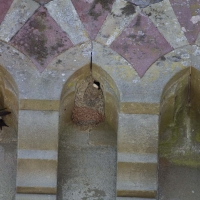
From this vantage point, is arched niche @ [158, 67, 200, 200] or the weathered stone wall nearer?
the weathered stone wall

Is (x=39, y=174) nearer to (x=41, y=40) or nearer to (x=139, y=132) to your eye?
(x=139, y=132)

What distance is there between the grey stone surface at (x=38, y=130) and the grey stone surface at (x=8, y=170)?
383 mm

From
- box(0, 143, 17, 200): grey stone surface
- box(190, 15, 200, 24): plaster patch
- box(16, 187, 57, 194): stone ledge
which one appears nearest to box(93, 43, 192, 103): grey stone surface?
box(190, 15, 200, 24): plaster patch

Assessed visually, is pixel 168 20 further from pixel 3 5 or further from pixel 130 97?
pixel 3 5

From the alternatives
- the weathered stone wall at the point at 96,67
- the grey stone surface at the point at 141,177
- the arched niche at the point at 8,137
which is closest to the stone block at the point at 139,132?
the weathered stone wall at the point at 96,67

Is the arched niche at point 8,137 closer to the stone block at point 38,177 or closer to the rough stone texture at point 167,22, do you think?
the stone block at point 38,177

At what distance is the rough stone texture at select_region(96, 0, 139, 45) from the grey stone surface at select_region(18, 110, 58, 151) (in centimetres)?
74

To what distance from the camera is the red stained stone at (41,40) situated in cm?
665

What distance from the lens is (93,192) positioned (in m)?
6.75

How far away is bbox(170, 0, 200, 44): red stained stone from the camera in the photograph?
6641 mm

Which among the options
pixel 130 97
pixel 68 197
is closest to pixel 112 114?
pixel 130 97

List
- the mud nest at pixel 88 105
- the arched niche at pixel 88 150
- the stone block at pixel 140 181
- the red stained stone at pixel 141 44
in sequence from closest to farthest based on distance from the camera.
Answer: the stone block at pixel 140 181, the red stained stone at pixel 141 44, the arched niche at pixel 88 150, the mud nest at pixel 88 105

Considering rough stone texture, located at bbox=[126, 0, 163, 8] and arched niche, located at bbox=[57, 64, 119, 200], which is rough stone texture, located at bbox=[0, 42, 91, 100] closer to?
arched niche, located at bbox=[57, 64, 119, 200]

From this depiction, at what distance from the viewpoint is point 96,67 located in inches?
262
